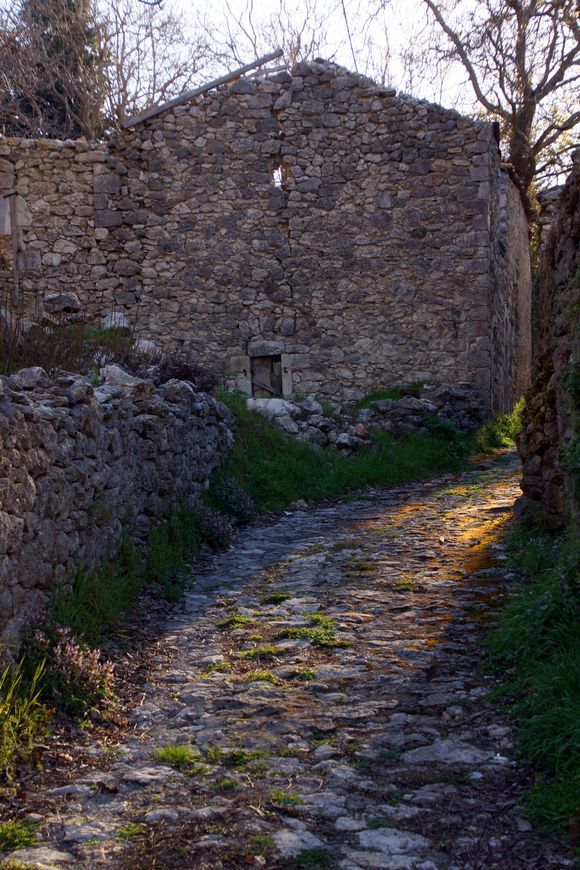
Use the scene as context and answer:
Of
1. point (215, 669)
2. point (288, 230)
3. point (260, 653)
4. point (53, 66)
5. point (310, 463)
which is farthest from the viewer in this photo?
point (53, 66)

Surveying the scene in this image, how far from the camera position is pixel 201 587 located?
21.5ft

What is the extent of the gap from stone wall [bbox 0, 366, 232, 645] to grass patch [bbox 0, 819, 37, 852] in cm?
109

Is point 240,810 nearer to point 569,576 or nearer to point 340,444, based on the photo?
point 569,576

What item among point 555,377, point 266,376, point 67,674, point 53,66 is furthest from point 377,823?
point 53,66

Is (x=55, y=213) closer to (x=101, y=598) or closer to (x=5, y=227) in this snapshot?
(x=5, y=227)

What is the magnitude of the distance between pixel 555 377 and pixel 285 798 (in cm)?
374

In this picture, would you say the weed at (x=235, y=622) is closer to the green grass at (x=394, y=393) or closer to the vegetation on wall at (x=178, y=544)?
the vegetation on wall at (x=178, y=544)

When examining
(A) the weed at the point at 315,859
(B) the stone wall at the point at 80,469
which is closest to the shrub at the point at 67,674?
(B) the stone wall at the point at 80,469

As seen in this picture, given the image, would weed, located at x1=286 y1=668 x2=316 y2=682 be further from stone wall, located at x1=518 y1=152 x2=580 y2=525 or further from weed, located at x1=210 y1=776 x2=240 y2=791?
stone wall, located at x1=518 y1=152 x2=580 y2=525

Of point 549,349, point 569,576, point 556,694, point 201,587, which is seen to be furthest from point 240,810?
point 549,349

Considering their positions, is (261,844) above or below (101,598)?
below

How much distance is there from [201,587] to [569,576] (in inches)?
119

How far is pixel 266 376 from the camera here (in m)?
14.5

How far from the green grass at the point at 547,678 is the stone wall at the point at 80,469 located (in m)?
2.40
